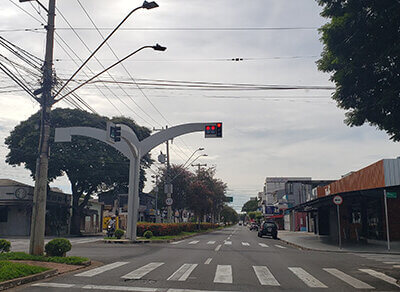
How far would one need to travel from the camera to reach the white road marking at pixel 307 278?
1055 cm

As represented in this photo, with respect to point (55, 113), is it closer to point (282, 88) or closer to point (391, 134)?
point (282, 88)

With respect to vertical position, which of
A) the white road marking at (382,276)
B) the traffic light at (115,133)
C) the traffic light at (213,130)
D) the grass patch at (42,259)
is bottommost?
the white road marking at (382,276)

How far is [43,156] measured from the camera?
1510cm

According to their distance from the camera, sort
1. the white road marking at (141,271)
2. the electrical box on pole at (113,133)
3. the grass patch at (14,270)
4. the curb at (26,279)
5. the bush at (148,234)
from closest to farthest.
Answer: the curb at (26,279), the grass patch at (14,270), the white road marking at (141,271), the electrical box on pole at (113,133), the bush at (148,234)

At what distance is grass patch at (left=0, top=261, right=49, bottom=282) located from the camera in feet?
31.9

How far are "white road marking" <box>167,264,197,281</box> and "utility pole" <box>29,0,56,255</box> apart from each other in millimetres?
5431

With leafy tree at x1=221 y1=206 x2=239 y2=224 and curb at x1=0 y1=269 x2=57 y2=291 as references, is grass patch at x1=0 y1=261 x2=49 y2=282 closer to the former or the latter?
curb at x1=0 y1=269 x2=57 y2=291

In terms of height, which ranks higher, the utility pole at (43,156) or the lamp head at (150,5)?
the lamp head at (150,5)

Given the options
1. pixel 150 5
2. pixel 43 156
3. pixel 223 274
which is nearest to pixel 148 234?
pixel 43 156

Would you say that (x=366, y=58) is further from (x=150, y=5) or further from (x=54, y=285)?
(x=54, y=285)

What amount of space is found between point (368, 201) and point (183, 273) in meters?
21.9

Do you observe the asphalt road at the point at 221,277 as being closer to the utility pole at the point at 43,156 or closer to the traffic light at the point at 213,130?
the utility pole at the point at 43,156

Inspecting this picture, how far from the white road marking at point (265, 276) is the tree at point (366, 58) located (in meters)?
5.79

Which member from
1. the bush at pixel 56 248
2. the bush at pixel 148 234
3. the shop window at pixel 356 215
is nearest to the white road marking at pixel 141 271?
the bush at pixel 56 248
